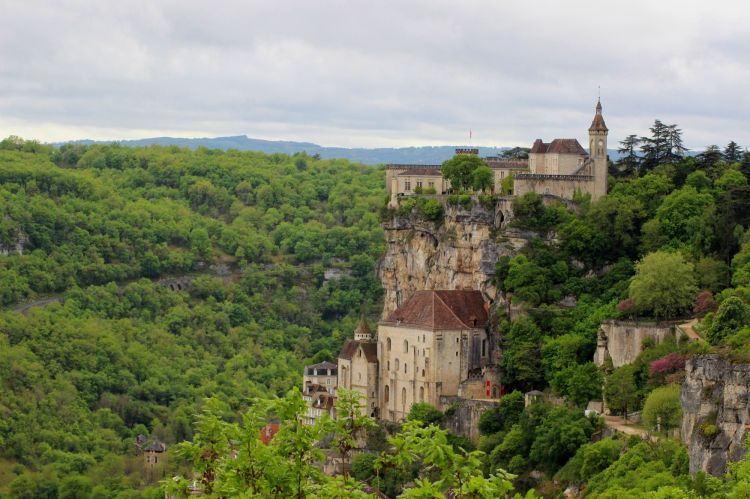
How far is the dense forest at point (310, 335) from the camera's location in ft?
125

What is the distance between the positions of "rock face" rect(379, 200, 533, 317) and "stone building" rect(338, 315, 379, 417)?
18.5ft

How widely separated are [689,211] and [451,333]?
47.1ft

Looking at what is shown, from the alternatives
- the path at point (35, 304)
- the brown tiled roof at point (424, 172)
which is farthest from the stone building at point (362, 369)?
the path at point (35, 304)

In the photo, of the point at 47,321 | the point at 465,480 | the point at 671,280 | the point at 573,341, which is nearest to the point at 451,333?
the point at 573,341

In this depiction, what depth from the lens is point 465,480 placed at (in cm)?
3562

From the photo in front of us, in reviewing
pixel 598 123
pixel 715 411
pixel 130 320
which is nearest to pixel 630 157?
pixel 598 123

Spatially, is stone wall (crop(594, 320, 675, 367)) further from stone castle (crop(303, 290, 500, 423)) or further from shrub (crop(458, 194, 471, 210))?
shrub (crop(458, 194, 471, 210))

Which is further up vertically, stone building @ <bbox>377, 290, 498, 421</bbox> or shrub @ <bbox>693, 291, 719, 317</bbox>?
shrub @ <bbox>693, 291, 719, 317</bbox>

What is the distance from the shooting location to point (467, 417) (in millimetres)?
87562

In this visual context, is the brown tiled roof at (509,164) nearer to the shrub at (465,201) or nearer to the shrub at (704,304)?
the shrub at (465,201)

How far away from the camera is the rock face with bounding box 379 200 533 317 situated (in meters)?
94.4

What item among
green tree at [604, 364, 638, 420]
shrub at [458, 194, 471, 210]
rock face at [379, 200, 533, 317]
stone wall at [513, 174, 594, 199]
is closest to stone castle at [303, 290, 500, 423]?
rock face at [379, 200, 533, 317]

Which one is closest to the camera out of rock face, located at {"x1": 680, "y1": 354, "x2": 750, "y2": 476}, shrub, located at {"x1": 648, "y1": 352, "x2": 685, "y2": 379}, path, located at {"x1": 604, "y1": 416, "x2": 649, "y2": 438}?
rock face, located at {"x1": 680, "y1": 354, "x2": 750, "y2": 476}

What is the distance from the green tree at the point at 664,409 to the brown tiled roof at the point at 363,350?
76.4ft
